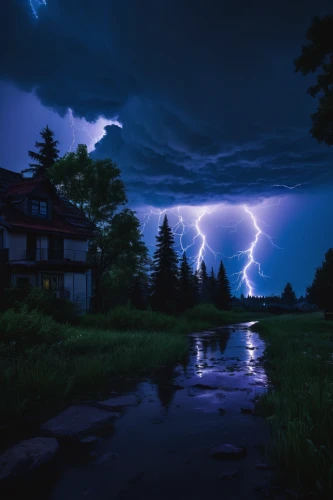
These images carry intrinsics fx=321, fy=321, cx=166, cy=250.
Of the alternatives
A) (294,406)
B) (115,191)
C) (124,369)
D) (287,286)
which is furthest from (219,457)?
(287,286)

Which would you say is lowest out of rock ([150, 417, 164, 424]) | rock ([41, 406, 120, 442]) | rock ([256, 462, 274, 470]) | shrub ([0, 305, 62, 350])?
rock ([150, 417, 164, 424])

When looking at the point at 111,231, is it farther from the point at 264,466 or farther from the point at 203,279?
the point at 203,279

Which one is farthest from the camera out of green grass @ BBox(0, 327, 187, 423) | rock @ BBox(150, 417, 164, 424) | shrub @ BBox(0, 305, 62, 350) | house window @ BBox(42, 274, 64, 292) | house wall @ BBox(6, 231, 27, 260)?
house window @ BBox(42, 274, 64, 292)

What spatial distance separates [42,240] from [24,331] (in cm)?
1822

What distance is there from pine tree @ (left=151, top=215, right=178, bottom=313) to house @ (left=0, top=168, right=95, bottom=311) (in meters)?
6.42

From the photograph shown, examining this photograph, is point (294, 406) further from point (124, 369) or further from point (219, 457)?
point (124, 369)

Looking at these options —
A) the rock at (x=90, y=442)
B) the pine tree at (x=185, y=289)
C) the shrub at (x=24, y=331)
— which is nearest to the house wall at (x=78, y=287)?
the pine tree at (x=185, y=289)

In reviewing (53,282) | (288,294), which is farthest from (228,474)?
(288,294)

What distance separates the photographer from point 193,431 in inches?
199

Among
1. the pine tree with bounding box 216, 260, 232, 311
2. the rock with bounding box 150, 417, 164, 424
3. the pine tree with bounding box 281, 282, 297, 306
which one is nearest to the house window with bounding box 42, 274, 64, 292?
the rock with bounding box 150, 417, 164, 424

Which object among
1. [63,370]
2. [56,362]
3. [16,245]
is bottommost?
[63,370]

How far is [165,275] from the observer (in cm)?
3183

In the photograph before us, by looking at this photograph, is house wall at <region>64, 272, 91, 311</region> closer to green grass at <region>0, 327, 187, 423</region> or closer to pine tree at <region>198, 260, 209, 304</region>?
green grass at <region>0, 327, 187, 423</region>

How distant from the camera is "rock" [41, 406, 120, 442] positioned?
191 inches
